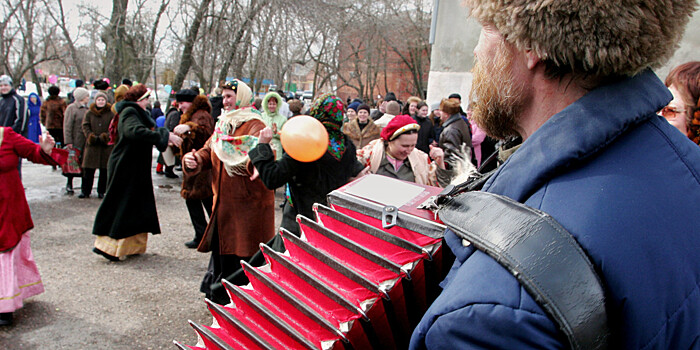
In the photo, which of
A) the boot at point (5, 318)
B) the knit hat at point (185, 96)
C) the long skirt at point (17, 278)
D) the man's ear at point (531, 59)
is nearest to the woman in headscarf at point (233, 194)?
the long skirt at point (17, 278)

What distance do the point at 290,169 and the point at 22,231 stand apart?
2.44 meters

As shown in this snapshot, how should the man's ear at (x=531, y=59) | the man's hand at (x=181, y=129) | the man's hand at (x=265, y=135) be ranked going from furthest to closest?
the man's hand at (x=181, y=129) → the man's hand at (x=265, y=135) → the man's ear at (x=531, y=59)

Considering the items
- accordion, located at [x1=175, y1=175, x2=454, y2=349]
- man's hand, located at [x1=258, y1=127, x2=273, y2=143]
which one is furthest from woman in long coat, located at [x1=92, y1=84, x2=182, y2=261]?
accordion, located at [x1=175, y1=175, x2=454, y2=349]

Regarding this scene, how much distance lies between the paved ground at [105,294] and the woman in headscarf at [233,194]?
54 cm

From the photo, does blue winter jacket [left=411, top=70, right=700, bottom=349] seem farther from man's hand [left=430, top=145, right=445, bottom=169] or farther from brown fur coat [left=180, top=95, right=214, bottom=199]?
brown fur coat [left=180, top=95, right=214, bottom=199]

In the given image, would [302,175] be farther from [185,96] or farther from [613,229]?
[185,96]

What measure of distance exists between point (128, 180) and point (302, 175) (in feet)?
9.21

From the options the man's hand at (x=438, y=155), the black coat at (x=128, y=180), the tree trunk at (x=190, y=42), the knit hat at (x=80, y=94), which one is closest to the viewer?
the man's hand at (x=438, y=155)

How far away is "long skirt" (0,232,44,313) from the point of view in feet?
12.7

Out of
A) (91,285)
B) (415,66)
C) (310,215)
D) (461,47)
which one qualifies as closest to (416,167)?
(310,215)

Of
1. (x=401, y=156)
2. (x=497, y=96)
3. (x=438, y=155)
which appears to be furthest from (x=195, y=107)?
(x=497, y=96)

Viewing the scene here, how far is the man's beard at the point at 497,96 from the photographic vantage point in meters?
1.04

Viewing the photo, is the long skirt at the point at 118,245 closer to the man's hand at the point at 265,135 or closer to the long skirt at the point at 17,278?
the long skirt at the point at 17,278

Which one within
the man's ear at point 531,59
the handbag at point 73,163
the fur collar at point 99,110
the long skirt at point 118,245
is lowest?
the long skirt at point 118,245
